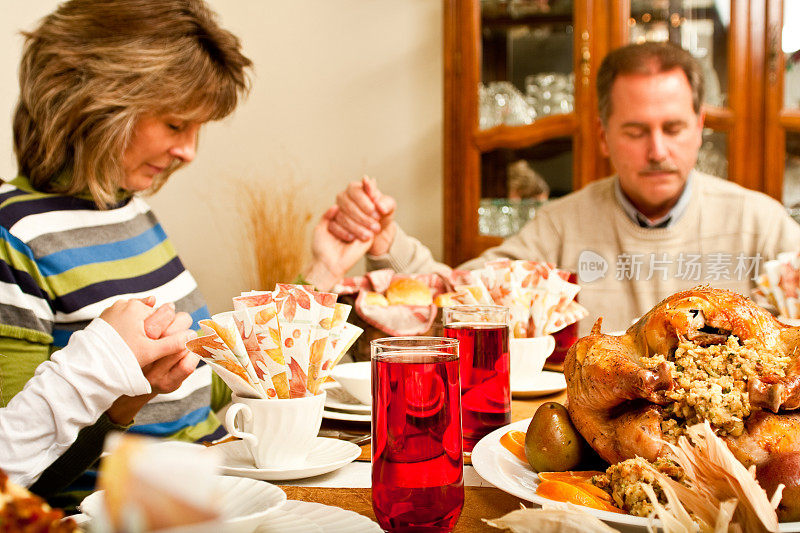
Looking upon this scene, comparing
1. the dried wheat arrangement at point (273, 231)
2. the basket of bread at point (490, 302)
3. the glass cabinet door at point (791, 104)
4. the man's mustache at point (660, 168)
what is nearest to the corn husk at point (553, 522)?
the basket of bread at point (490, 302)

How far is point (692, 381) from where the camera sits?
2.23ft

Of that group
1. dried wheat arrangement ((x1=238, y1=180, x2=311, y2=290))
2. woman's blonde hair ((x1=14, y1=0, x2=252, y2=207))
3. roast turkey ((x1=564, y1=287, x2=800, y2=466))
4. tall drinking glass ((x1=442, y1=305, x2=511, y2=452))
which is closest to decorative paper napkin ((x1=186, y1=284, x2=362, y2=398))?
tall drinking glass ((x1=442, y1=305, x2=511, y2=452))

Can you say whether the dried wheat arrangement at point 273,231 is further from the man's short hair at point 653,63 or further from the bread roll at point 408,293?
the bread roll at point 408,293

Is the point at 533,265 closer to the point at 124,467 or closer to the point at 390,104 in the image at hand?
the point at 124,467

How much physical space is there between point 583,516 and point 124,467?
15.0 inches

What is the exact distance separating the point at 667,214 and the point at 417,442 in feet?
6.76

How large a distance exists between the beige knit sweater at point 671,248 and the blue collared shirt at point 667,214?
2 cm

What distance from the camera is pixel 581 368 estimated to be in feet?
2.45

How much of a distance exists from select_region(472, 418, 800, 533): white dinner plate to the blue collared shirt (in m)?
1.77

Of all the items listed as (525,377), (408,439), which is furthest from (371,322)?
(408,439)

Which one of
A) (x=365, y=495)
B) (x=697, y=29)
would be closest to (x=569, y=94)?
(x=697, y=29)

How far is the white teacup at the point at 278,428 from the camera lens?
2.61 ft

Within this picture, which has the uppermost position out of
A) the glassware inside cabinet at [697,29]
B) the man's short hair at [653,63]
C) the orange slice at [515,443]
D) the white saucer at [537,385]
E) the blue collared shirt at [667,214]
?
the glassware inside cabinet at [697,29]

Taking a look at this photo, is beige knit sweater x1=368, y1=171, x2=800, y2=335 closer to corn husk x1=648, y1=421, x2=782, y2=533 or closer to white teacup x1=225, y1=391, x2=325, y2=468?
white teacup x1=225, y1=391, x2=325, y2=468
